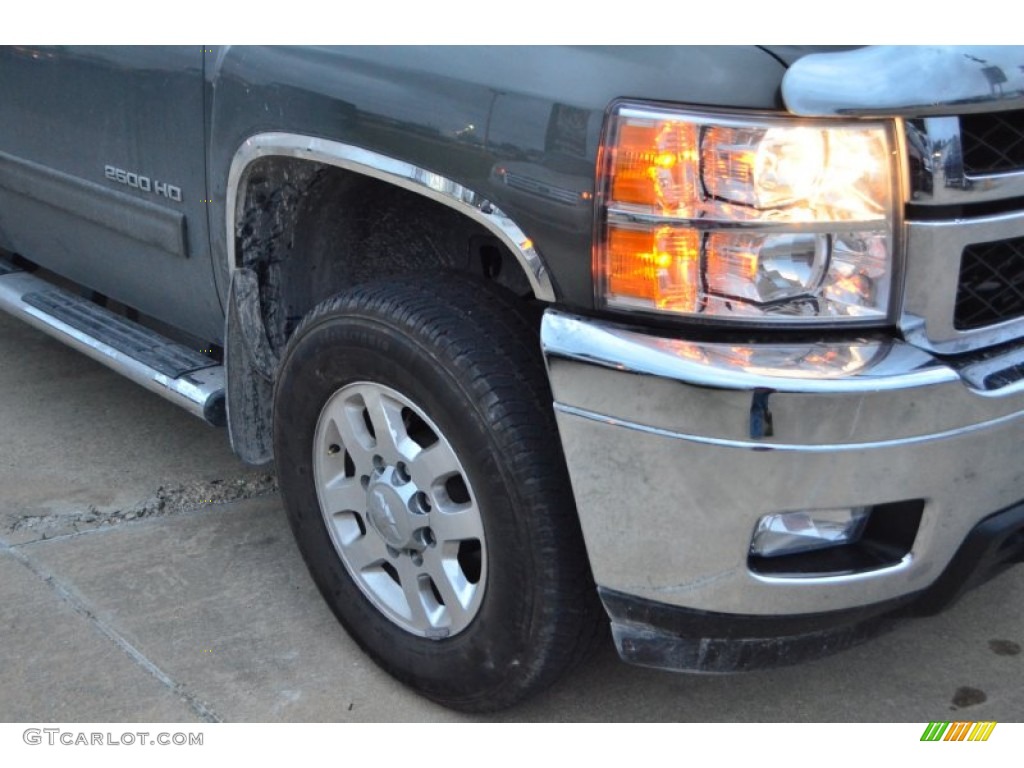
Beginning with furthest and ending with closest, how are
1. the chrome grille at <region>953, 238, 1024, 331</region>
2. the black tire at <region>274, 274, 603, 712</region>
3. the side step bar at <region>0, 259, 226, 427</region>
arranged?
the side step bar at <region>0, 259, 226, 427</region> → the black tire at <region>274, 274, 603, 712</region> → the chrome grille at <region>953, 238, 1024, 331</region>

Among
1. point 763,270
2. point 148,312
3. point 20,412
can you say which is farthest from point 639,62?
point 20,412

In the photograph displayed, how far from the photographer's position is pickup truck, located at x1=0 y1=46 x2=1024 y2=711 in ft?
6.36

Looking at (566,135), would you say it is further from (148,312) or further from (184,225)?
(148,312)

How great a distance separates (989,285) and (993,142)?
257mm

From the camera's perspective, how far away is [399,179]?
7.50 feet

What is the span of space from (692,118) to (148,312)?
2.09 meters

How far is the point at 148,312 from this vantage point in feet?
11.4

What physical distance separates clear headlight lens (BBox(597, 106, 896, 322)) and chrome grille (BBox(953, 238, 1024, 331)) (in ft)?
0.56

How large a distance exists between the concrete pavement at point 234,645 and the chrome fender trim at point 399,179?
1027 millimetres

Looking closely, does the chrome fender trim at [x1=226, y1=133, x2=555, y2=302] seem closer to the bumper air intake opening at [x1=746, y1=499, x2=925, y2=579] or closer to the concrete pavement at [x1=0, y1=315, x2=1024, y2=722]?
the bumper air intake opening at [x1=746, y1=499, x2=925, y2=579]

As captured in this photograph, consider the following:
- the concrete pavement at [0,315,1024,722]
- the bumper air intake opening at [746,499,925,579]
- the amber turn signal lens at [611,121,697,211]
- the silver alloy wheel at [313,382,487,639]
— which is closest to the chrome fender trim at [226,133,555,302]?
the amber turn signal lens at [611,121,697,211]

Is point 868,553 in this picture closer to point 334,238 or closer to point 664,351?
point 664,351

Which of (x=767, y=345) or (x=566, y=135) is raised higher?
(x=566, y=135)

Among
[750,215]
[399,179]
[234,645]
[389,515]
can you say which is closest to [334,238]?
[399,179]
